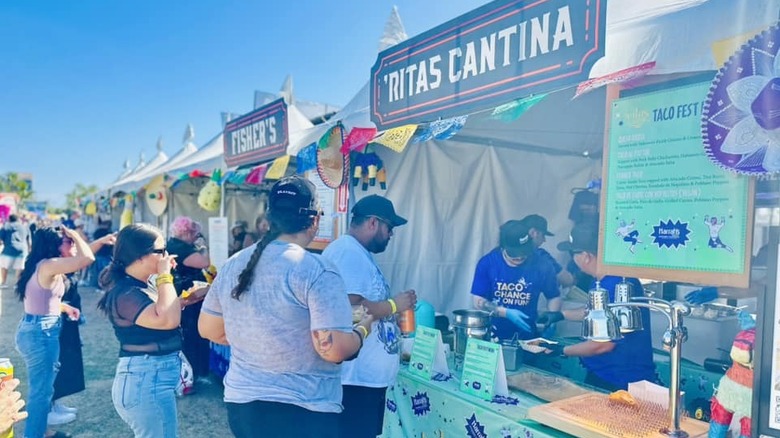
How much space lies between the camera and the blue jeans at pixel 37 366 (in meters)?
3.16

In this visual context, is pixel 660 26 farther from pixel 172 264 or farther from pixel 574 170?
pixel 574 170

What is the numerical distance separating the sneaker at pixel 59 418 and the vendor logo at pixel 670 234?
4.41 metres

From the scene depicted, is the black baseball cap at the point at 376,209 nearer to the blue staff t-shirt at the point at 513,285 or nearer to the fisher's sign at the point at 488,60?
the fisher's sign at the point at 488,60

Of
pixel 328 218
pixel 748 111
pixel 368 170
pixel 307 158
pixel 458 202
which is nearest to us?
pixel 748 111

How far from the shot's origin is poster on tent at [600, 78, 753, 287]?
5.52 feet

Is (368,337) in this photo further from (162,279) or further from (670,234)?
(670,234)

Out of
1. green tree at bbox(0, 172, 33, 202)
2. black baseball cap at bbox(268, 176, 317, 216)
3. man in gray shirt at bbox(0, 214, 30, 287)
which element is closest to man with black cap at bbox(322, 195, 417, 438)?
black baseball cap at bbox(268, 176, 317, 216)

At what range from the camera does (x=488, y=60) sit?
2523 mm

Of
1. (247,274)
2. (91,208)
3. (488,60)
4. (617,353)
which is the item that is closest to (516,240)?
(617,353)

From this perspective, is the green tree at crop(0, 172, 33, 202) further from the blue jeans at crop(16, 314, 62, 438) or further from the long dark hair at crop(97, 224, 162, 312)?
the long dark hair at crop(97, 224, 162, 312)

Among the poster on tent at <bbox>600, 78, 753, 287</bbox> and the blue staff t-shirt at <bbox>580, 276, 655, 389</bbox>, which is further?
the blue staff t-shirt at <bbox>580, 276, 655, 389</bbox>

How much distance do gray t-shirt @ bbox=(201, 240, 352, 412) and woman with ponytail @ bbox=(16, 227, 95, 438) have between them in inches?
82.7

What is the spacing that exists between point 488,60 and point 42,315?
3.12m

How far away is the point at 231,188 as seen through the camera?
785 cm
